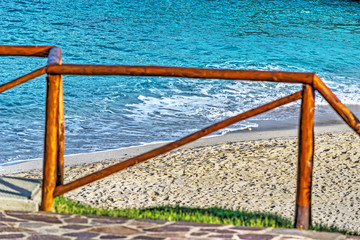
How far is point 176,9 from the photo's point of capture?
27.2m

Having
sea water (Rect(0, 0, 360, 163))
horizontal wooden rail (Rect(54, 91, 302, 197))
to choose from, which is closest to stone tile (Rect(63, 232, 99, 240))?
horizontal wooden rail (Rect(54, 91, 302, 197))

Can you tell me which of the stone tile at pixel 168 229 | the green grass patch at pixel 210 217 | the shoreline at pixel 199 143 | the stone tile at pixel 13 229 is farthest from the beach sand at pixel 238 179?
the stone tile at pixel 13 229

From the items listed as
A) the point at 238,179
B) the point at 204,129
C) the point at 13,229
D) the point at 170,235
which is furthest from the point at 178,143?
the point at 238,179

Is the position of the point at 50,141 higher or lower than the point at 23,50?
lower

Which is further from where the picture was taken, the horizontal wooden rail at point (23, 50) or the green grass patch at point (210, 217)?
the horizontal wooden rail at point (23, 50)

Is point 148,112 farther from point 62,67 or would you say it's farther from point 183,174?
point 62,67

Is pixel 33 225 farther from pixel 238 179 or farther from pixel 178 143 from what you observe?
pixel 238 179

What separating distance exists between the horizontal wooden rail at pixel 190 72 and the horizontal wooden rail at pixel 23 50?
0.57 metres

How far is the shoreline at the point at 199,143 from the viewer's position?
7.87m

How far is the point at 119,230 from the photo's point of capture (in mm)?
3322

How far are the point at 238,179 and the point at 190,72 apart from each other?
3.38 meters

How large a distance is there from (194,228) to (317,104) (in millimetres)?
8759

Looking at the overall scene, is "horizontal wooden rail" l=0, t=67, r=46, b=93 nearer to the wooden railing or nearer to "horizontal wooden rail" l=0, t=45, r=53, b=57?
the wooden railing

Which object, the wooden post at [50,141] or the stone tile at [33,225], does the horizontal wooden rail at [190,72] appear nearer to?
the wooden post at [50,141]
